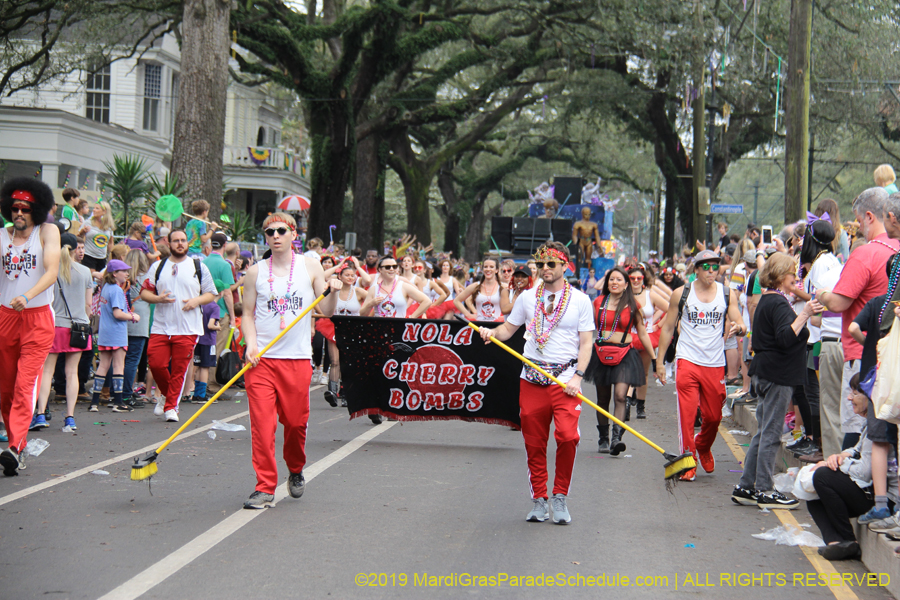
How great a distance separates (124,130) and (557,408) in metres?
28.4

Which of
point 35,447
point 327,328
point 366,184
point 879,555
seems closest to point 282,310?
point 35,447

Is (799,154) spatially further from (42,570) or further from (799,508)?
(42,570)

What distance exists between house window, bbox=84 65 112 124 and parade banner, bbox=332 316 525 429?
26.7 m

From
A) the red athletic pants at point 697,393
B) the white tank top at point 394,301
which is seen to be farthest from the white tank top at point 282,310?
the white tank top at point 394,301

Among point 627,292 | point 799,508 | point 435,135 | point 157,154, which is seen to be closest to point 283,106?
point 435,135

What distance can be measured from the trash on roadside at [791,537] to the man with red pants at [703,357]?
1.78m

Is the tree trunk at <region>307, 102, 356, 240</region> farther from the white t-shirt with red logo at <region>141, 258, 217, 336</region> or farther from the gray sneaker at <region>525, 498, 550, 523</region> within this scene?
the gray sneaker at <region>525, 498, 550, 523</region>

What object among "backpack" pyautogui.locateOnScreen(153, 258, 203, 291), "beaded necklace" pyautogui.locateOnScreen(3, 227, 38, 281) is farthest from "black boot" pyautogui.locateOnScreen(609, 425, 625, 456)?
"beaded necklace" pyautogui.locateOnScreen(3, 227, 38, 281)

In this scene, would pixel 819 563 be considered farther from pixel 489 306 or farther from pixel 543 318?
pixel 489 306

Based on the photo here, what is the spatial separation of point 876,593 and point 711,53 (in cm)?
2032

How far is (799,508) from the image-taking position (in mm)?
7520

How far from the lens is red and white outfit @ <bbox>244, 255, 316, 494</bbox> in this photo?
268 inches

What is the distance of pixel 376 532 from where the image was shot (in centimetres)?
621

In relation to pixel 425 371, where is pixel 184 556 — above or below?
below
